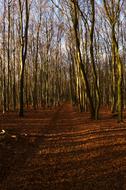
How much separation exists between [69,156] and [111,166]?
1.70 metres

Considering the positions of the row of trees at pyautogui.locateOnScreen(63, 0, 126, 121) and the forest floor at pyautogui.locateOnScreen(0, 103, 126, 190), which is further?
the row of trees at pyautogui.locateOnScreen(63, 0, 126, 121)

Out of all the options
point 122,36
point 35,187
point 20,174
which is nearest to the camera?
point 35,187

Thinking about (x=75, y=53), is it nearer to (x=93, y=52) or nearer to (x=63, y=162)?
(x=93, y=52)

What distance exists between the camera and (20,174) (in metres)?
7.37

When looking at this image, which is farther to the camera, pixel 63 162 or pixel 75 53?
pixel 75 53

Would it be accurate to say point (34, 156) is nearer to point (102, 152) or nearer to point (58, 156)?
point (58, 156)

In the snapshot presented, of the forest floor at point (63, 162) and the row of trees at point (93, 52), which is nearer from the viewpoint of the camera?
the forest floor at point (63, 162)

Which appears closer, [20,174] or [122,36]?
[20,174]

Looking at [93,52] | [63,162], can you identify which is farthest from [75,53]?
[63,162]

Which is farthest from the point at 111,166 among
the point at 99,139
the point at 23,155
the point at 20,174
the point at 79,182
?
the point at 99,139

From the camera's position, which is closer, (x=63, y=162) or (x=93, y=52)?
(x=63, y=162)

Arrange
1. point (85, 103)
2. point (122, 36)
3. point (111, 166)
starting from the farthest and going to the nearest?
point (122, 36) → point (85, 103) → point (111, 166)

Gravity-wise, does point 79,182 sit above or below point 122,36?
below

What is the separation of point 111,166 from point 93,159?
939mm
